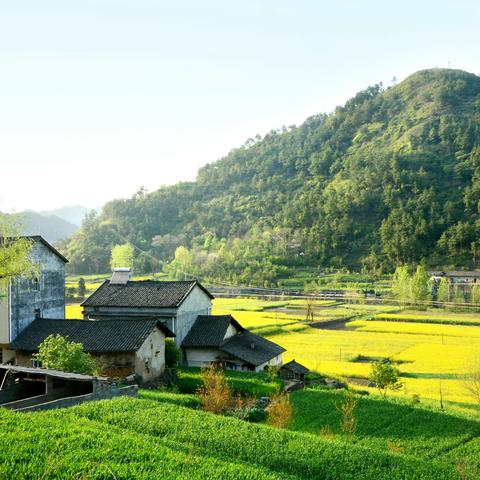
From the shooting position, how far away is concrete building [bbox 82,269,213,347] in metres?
33.3

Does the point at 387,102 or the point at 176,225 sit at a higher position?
the point at 387,102

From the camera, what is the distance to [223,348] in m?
32.3

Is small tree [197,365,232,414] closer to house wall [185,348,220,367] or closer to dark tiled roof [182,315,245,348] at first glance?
dark tiled roof [182,315,245,348]

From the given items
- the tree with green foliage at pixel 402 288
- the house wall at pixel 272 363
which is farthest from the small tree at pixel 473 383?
the tree with green foliage at pixel 402 288

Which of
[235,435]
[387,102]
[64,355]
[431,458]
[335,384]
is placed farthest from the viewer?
[387,102]

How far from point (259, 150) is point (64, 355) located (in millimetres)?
178813

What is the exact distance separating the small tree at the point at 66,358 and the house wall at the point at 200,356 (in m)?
8.99

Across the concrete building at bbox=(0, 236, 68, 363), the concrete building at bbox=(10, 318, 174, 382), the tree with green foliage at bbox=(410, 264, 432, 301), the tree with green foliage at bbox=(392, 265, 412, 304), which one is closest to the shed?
the concrete building at bbox=(10, 318, 174, 382)

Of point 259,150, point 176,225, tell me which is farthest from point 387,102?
point 176,225

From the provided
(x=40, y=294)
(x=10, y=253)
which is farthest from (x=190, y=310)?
(x=10, y=253)

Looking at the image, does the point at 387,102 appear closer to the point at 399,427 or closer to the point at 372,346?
Answer: the point at 372,346

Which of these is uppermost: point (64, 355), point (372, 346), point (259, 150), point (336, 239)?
point (259, 150)

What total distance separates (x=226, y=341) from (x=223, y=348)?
1269 millimetres

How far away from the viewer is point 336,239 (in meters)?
114
